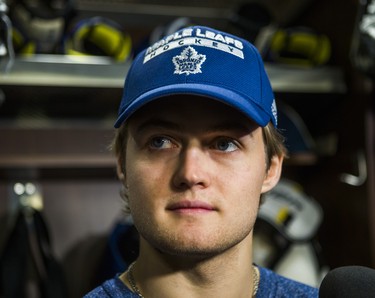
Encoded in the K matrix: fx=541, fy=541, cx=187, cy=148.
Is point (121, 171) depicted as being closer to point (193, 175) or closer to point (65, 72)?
point (193, 175)

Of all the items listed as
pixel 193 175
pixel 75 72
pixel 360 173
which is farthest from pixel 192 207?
pixel 360 173

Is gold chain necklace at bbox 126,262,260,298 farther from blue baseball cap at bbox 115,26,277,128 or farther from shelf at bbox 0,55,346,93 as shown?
shelf at bbox 0,55,346,93

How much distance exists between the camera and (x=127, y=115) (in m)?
0.64

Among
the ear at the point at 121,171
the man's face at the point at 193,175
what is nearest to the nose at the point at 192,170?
the man's face at the point at 193,175

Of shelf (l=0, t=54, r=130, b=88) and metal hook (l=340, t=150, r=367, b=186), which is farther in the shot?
metal hook (l=340, t=150, r=367, b=186)

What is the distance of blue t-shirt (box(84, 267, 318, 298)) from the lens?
26.1 inches

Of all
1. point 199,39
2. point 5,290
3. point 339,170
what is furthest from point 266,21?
point 5,290

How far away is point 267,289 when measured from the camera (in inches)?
27.8

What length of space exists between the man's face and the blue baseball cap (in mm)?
21

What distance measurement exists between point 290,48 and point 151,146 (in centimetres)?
A: 69

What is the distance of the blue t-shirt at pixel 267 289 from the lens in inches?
26.1

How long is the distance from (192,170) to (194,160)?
0.02 metres

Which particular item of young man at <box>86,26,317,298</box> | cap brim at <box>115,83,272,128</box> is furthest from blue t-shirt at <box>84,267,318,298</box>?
cap brim at <box>115,83,272,128</box>

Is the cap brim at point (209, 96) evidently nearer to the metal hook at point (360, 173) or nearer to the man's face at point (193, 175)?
the man's face at point (193, 175)
